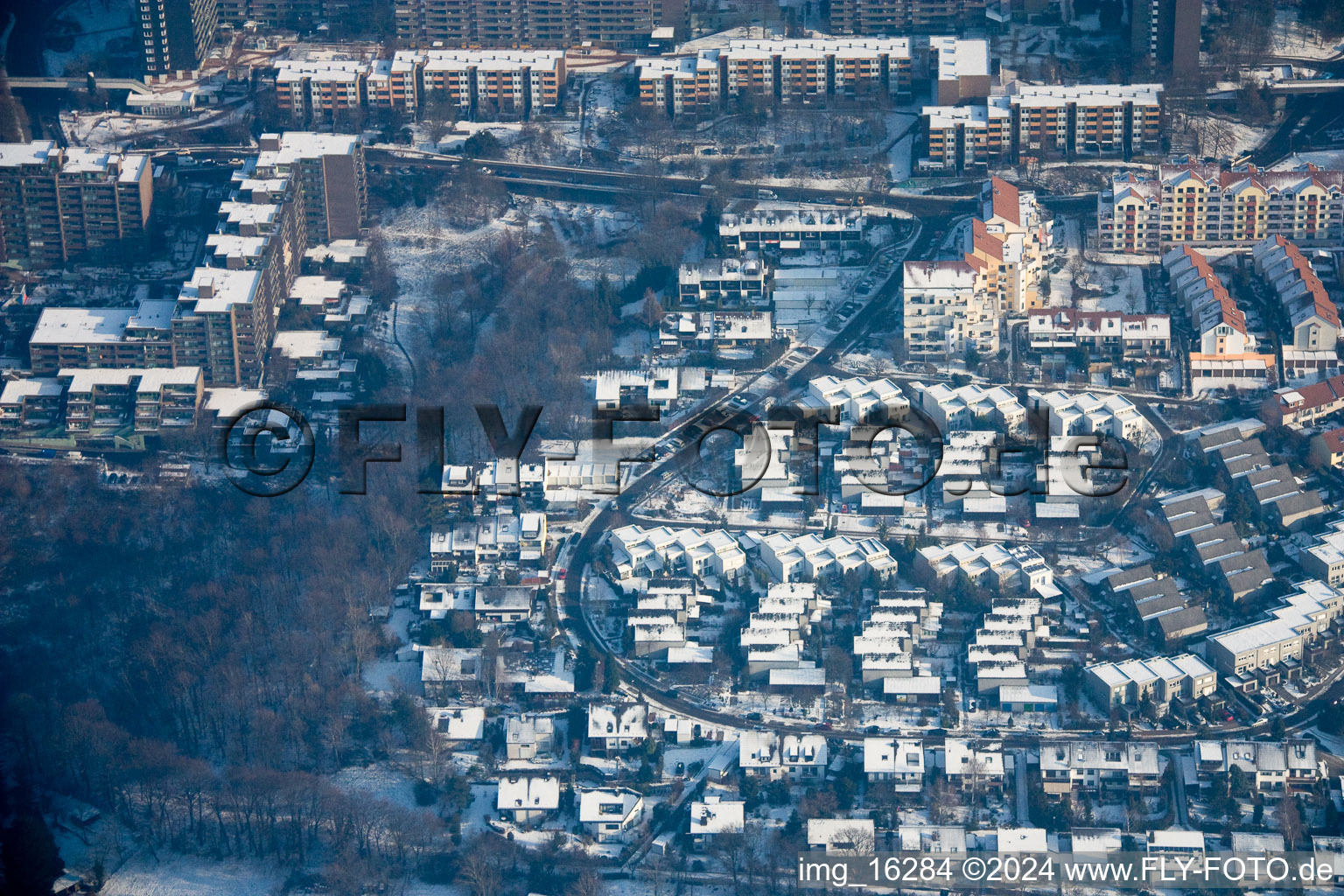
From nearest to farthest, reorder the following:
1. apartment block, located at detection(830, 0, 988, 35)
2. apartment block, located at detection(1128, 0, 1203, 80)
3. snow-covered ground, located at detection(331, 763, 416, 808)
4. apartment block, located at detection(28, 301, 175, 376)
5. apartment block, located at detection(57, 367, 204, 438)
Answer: snow-covered ground, located at detection(331, 763, 416, 808) < apartment block, located at detection(57, 367, 204, 438) < apartment block, located at detection(28, 301, 175, 376) < apartment block, located at detection(1128, 0, 1203, 80) < apartment block, located at detection(830, 0, 988, 35)

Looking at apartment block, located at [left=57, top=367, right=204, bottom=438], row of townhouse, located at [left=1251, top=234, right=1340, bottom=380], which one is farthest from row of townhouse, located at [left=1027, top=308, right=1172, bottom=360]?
apartment block, located at [left=57, top=367, right=204, bottom=438]

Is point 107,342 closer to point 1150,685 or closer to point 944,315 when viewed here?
point 944,315

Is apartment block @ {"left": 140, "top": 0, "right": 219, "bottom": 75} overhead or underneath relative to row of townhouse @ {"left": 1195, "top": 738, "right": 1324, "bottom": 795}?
overhead

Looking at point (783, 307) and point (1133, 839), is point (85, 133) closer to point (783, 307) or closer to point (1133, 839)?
point (783, 307)

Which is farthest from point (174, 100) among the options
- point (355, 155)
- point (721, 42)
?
point (721, 42)

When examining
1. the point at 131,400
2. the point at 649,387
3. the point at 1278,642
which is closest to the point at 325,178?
the point at 131,400

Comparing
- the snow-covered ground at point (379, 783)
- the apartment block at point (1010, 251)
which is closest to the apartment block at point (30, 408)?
the snow-covered ground at point (379, 783)

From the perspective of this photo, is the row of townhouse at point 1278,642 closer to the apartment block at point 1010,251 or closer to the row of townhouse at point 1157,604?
the row of townhouse at point 1157,604

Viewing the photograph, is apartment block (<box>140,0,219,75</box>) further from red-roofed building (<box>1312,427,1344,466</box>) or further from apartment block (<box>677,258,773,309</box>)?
red-roofed building (<box>1312,427,1344,466</box>)
